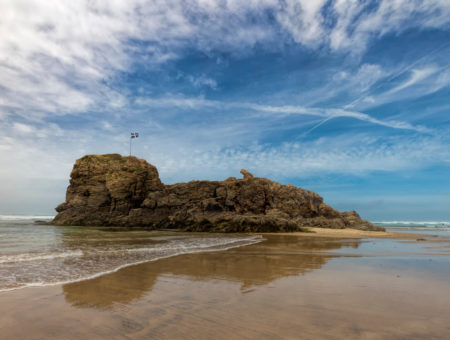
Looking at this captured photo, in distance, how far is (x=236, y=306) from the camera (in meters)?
4.01

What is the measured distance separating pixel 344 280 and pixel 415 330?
2.72m

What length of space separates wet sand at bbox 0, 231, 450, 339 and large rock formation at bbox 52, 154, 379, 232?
3196 centimetres

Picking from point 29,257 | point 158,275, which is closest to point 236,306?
point 158,275

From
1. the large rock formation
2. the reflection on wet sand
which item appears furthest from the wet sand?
the large rock formation

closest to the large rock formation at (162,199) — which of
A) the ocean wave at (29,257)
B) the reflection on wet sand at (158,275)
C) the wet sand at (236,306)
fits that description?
the ocean wave at (29,257)

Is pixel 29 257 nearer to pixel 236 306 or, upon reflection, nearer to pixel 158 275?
pixel 158 275

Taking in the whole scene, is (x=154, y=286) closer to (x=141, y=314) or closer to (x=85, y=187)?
(x=141, y=314)

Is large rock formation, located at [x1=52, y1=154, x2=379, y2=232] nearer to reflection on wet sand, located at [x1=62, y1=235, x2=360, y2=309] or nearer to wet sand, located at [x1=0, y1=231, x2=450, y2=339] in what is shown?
reflection on wet sand, located at [x1=62, y1=235, x2=360, y2=309]

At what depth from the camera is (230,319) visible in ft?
11.4

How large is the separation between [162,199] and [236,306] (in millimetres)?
41232

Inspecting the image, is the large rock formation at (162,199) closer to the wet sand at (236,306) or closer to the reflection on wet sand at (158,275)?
the reflection on wet sand at (158,275)

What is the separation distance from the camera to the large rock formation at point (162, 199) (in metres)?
41.2

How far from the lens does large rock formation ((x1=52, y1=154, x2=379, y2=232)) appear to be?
41.2 meters

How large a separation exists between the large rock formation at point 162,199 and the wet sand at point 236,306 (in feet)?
105
